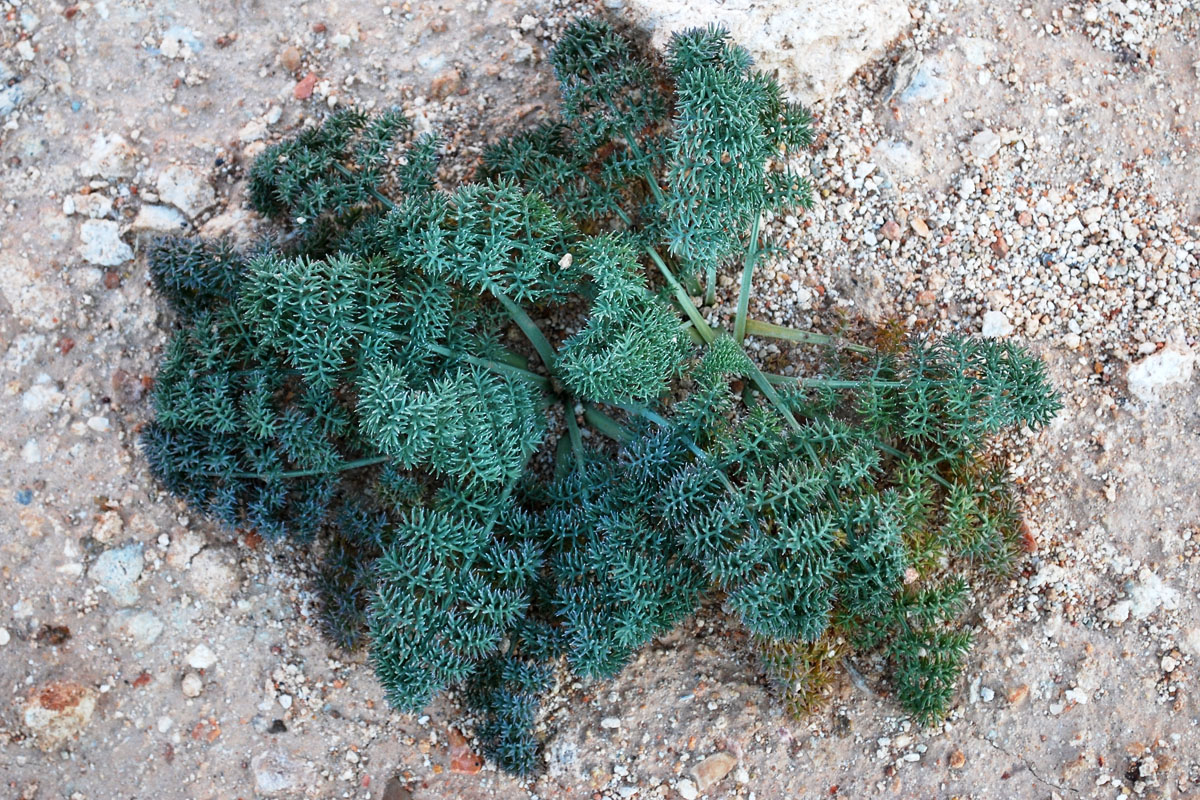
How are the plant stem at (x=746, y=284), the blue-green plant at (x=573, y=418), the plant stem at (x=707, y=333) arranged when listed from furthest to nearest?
the plant stem at (x=746, y=284) → the plant stem at (x=707, y=333) → the blue-green plant at (x=573, y=418)

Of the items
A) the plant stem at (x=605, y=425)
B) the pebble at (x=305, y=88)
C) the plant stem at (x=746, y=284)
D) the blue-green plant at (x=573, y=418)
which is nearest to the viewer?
the blue-green plant at (x=573, y=418)

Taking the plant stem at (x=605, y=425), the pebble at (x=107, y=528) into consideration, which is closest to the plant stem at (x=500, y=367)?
the plant stem at (x=605, y=425)

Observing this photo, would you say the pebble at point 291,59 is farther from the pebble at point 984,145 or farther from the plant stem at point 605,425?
the pebble at point 984,145

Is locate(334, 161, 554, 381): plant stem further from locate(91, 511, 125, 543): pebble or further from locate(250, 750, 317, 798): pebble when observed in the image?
locate(250, 750, 317, 798): pebble

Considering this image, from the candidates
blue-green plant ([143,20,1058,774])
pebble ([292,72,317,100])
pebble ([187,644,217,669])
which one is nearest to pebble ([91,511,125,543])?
blue-green plant ([143,20,1058,774])

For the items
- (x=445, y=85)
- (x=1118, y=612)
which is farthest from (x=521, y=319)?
(x=1118, y=612)

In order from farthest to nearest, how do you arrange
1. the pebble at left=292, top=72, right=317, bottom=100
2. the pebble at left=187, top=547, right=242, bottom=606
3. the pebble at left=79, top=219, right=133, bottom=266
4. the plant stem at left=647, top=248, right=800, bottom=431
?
the pebble at left=292, top=72, right=317, bottom=100 < the pebble at left=79, top=219, right=133, bottom=266 < the pebble at left=187, top=547, right=242, bottom=606 < the plant stem at left=647, top=248, right=800, bottom=431

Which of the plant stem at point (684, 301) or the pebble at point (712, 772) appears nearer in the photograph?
the pebble at point (712, 772)

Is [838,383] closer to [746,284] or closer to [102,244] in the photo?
[746,284]

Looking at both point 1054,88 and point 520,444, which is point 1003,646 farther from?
point 1054,88
